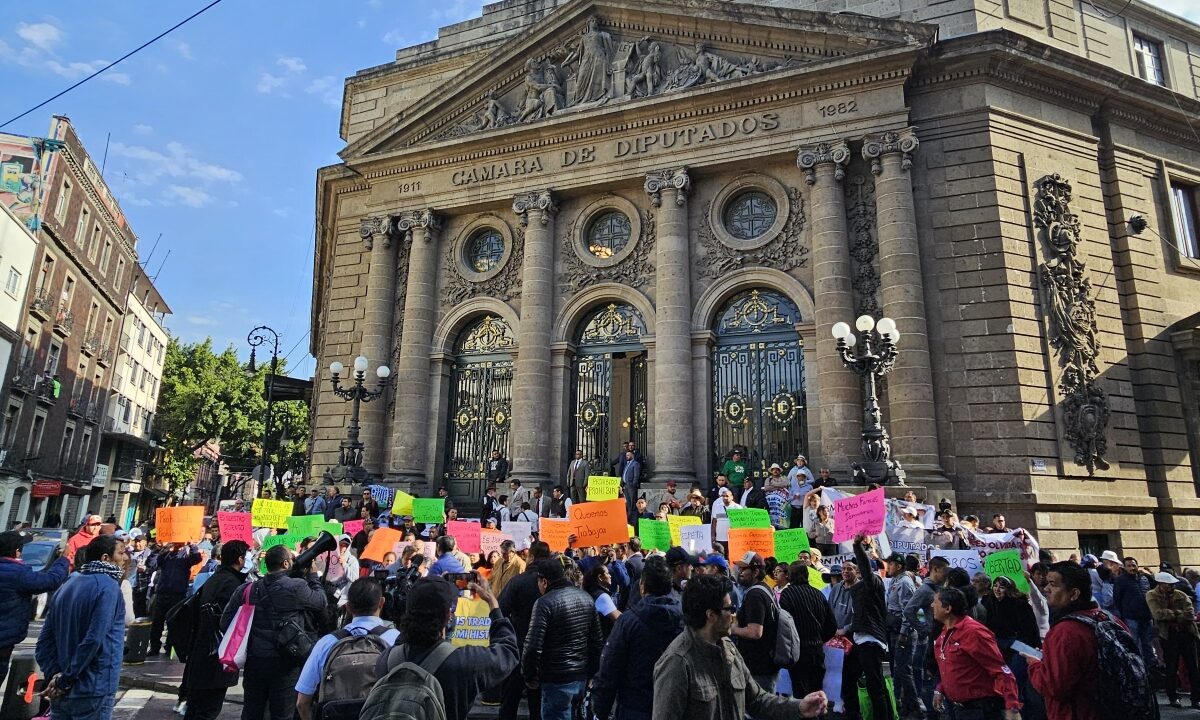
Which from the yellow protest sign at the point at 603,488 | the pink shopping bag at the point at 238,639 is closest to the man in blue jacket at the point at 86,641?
the pink shopping bag at the point at 238,639

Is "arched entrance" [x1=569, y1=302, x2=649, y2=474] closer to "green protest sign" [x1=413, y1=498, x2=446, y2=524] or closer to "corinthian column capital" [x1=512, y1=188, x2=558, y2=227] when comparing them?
"corinthian column capital" [x1=512, y1=188, x2=558, y2=227]

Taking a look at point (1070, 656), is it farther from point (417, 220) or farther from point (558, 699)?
point (417, 220)

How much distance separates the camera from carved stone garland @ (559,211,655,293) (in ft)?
72.9

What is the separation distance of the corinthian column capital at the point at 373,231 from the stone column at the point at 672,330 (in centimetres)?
902

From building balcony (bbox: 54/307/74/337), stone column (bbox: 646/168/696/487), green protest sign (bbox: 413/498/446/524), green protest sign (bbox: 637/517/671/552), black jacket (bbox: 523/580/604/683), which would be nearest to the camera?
black jacket (bbox: 523/580/604/683)

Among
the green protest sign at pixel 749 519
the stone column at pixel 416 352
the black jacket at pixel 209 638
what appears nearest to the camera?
the black jacket at pixel 209 638

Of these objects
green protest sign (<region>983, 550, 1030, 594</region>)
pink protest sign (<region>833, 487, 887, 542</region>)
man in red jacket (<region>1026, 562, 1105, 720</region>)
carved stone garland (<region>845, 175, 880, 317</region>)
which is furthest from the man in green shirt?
man in red jacket (<region>1026, 562, 1105, 720</region>)

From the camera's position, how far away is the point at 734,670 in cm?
429

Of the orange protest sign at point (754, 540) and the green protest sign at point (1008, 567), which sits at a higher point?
the orange protest sign at point (754, 540)

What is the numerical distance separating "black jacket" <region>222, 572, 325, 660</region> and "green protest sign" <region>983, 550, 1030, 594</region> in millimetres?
7716

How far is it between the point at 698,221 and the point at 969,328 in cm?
773

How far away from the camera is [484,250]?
24906 mm

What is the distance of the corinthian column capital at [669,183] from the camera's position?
21.4 m

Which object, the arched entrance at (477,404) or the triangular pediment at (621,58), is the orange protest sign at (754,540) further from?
the triangular pediment at (621,58)
